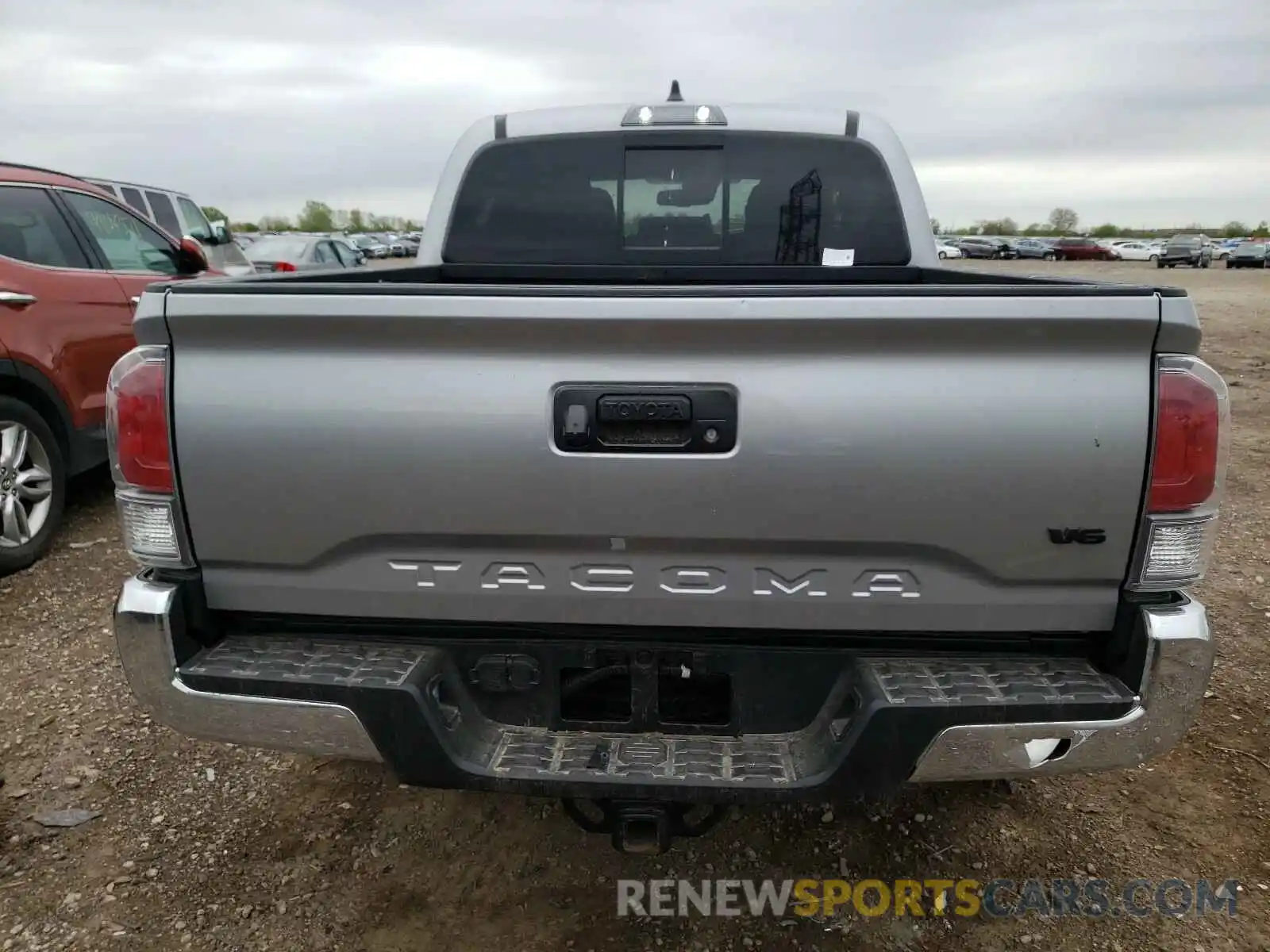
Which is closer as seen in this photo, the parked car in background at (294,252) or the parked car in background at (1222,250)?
the parked car in background at (294,252)

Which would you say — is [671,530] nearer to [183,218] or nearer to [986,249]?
[183,218]

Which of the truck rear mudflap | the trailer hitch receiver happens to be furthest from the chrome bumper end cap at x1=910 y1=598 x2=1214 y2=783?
the trailer hitch receiver

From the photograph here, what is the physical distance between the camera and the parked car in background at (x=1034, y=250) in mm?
55766

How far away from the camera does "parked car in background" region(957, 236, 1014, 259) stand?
181 feet

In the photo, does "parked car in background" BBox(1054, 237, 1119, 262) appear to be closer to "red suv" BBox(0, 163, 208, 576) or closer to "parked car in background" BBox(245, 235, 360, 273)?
"parked car in background" BBox(245, 235, 360, 273)

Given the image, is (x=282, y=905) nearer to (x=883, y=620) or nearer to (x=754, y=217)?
(x=883, y=620)

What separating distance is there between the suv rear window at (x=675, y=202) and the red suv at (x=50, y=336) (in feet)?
8.21

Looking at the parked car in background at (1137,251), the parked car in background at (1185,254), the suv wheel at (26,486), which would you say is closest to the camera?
the suv wheel at (26,486)

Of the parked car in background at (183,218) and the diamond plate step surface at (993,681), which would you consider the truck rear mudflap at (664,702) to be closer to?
the diamond plate step surface at (993,681)

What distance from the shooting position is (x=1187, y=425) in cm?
169

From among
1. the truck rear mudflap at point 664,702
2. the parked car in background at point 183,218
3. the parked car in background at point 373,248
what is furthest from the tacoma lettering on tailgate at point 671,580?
the parked car in background at point 373,248

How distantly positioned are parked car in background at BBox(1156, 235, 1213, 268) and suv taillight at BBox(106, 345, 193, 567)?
5271 cm

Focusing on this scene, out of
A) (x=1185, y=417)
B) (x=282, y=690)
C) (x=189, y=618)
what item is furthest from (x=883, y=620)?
(x=189, y=618)

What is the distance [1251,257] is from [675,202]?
49.7 meters
